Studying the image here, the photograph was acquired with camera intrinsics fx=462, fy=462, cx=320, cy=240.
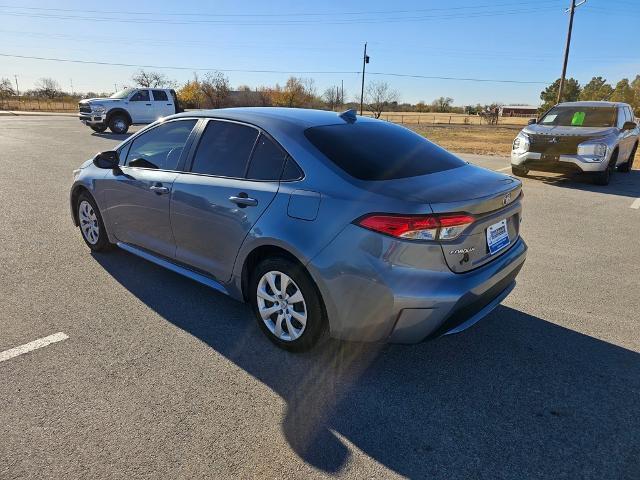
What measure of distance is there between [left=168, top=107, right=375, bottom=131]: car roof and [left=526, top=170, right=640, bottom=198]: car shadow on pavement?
25.1 ft

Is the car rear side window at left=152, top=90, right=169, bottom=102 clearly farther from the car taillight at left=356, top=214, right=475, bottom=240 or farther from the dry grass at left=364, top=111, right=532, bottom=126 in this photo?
the dry grass at left=364, top=111, right=532, bottom=126

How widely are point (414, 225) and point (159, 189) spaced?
2.33m

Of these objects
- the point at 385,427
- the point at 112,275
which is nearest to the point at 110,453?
the point at 385,427

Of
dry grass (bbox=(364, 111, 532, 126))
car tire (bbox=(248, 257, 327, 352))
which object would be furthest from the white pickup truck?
dry grass (bbox=(364, 111, 532, 126))

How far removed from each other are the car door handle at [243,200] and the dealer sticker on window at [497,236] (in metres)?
1.54

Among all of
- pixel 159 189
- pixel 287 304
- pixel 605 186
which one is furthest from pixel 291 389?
pixel 605 186

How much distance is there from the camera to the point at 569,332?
3549 mm

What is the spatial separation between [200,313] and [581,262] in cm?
415

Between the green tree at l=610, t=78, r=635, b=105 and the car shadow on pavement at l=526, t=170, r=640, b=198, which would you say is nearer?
the car shadow on pavement at l=526, t=170, r=640, b=198

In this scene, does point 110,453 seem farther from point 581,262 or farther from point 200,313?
point 581,262

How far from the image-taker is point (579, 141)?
9.21 meters

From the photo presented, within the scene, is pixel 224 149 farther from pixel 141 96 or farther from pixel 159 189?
pixel 141 96

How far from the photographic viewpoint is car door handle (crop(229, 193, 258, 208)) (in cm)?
315

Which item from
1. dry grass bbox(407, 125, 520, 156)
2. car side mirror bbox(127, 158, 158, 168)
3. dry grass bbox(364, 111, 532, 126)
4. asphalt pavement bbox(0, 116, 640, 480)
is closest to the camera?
asphalt pavement bbox(0, 116, 640, 480)
